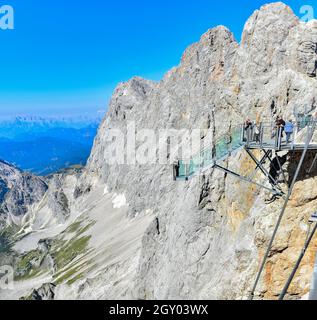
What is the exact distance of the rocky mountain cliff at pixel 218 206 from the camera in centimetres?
2745

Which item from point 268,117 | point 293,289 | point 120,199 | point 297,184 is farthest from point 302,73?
point 120,199

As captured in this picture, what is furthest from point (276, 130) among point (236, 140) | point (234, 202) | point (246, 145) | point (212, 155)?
point (234, 202)

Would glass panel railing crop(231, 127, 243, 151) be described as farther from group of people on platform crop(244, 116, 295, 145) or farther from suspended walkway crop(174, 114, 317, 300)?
group of people on platform crop(244, 116, 295, 145)

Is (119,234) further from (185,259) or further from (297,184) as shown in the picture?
(297,184)

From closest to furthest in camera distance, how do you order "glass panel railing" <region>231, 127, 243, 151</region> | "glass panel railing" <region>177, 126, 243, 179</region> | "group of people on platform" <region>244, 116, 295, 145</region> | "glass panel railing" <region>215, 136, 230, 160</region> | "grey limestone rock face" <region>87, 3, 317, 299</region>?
"group of people on platform" <region>244, 116, 295, 145</region>
"glass panel railing" <region>231, 127, 243, 151</region>
"glass panel railing" <region>177, 126, 243, 179</region>
"glass panel railing" <region>215, 136, 230, 160</region>
"grey limestone rock face" <region>87, 3, 317, 299</region>

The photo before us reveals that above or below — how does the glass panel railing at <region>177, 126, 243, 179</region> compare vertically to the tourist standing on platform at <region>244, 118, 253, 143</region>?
below

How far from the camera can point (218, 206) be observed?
5281 cm

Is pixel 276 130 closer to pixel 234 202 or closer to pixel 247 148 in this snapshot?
pixel 247 148

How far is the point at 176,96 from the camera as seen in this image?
145000 mm

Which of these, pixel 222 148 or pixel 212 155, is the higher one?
pixel 222 148

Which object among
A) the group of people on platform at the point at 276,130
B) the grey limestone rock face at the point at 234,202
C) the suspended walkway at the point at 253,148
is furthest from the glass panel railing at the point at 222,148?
the grey limestone rock face at the point at 234,202

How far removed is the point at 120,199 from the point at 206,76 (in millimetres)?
81414

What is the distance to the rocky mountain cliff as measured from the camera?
27.5 m

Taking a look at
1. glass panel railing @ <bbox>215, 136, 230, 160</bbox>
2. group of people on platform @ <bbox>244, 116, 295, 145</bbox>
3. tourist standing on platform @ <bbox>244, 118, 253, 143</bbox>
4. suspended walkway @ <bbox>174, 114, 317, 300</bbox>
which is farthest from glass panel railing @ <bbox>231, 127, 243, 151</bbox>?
tourist standing on platform @ <bbox>244, 118, 253, 143</bbox>
